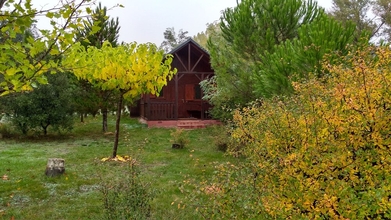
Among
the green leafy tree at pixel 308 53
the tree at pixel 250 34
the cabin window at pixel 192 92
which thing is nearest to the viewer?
the green leafy tree at pixel 308 53

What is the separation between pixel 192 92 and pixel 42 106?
10013 millimetres

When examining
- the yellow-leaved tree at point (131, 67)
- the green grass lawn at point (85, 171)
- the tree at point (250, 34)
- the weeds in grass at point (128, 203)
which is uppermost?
the tree at point (250, 34)

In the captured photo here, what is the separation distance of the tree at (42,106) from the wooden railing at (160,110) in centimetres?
482

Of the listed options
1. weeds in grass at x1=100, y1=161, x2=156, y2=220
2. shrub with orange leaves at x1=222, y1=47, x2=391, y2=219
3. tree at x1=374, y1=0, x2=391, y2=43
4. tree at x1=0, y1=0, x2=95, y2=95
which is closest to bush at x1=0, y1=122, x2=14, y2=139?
weeds in grass at x1=100, y1=161, x2=156, y2=220

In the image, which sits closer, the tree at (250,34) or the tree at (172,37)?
the tree at (250,34)

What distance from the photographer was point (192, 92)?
20.9m

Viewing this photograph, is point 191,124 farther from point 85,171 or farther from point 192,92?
point 85,171

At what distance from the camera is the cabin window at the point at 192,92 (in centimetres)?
2083

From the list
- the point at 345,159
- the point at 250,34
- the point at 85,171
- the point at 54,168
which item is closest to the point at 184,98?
the point at 250,34

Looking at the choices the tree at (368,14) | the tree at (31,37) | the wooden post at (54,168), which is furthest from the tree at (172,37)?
the tree at (31,37)

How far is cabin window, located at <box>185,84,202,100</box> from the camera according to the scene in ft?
68.3

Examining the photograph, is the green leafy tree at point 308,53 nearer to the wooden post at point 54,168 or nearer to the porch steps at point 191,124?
the wooden post at point 54,168

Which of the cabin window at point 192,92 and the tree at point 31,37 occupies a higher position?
the cabin window at point 192,92

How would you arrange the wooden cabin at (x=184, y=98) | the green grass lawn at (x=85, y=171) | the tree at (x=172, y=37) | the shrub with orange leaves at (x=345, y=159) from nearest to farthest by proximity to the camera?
the shrub with orange leaves at (x=345, y=159)
the green grass lawn at (x=85, y=171)
the wooden cabin at (x=184, y=98)
the tree at (x=172, y=37)
